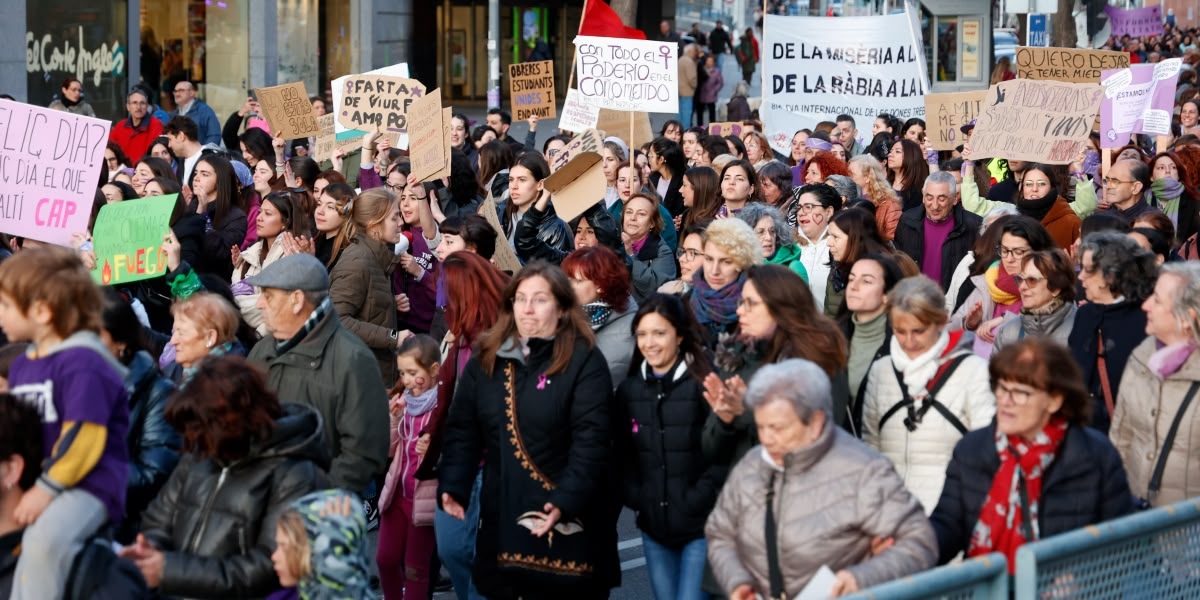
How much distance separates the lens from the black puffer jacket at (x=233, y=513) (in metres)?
4.73

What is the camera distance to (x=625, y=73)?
1355cm

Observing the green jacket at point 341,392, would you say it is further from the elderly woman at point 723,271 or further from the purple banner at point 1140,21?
the purple banner at point 1140,21

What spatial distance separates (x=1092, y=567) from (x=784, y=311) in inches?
60.3

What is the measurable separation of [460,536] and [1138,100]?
8.94 metres

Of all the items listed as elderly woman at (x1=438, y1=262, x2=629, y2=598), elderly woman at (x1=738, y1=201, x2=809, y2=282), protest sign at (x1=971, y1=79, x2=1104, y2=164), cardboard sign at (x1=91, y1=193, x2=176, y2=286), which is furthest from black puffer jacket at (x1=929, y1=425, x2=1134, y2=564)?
protest sign at (x1=971, y1=79, x2=1104, y2=164)

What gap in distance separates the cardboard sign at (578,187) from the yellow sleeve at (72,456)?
5338mm

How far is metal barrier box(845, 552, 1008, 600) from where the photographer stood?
4.04m

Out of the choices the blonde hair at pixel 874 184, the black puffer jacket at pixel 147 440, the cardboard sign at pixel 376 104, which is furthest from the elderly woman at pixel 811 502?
the cardboard sign at pixel 376 104

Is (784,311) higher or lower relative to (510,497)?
higher

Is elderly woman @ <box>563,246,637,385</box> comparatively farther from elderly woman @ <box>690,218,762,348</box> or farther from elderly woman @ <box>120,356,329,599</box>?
elderly woman @ <box>120,356,329,599</box>

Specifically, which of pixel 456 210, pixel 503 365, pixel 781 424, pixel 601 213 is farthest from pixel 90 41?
pixel 781 424

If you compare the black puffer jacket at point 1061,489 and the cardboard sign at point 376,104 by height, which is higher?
the cardboard sign at point 376,104

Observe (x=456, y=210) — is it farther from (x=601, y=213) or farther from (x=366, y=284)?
(x=366, y=284)

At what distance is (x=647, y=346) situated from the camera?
6.05 m
